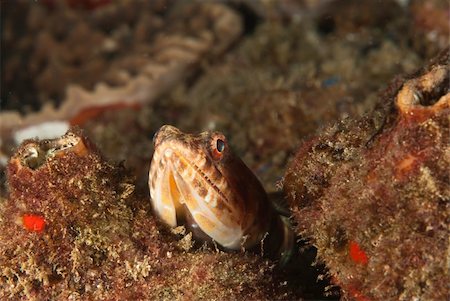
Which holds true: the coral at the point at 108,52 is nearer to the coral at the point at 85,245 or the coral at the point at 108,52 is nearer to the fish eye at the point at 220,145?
the fish eye at the point at 220,145

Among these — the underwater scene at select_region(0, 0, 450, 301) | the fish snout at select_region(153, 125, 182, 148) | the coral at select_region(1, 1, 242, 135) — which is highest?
the coral at select_region(1, 1, 242, 135)

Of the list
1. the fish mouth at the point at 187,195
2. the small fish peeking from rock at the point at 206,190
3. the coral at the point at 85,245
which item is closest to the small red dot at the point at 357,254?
the coral at the point at 85,245

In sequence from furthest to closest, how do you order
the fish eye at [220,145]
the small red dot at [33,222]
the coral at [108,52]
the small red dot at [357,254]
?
the coral at [108,52], the fish eye at [220,145], the small red dot at [33,222], the small red dot at [357,254]

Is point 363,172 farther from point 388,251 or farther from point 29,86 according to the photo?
point 29,86

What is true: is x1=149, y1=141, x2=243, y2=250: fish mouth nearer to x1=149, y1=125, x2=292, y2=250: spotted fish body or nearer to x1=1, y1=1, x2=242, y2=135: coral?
x1=149, y1=125, x2=292, y2=250: spotted fish body

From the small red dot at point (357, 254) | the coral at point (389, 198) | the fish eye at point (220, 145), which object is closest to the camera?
the coral at point (389, 198)

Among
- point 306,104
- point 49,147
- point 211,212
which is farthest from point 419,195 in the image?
point 306,104

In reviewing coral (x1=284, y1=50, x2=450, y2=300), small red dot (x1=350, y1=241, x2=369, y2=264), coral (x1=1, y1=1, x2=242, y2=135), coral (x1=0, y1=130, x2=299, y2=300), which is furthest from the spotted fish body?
coral (x1=1, y1=1, x2=242, y2=135)
